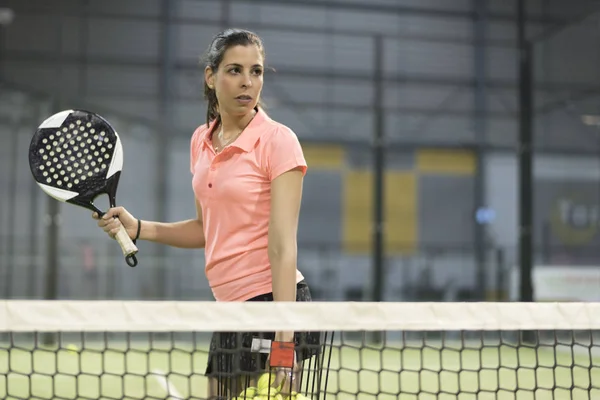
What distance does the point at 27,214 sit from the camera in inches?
305

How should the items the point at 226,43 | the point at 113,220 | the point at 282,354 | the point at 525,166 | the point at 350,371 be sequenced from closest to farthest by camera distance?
1. the point at 282,354
2. the point at 226,43
3. the point at 113,220
4. the point at 350,371
5. the point at 525,166

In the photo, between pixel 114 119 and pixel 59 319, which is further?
pixel 114 119

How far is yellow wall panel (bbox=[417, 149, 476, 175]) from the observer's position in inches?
339

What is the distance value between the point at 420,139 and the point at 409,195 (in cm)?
55

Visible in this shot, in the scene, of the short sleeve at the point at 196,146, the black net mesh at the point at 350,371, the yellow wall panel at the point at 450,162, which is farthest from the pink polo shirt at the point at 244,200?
the yellow wall panel at the point at 450,162

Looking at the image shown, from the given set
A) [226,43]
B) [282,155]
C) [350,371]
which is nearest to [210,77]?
[226,43]

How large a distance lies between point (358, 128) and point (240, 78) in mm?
6473

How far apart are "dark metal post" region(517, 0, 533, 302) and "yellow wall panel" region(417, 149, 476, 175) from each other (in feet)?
1.59

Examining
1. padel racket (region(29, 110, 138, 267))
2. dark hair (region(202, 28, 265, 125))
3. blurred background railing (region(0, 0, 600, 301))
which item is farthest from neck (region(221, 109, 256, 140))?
blurred background railing (region(0, 0, 600, 301))

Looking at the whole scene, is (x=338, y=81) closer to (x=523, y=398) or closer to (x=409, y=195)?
(x=409, y=195)

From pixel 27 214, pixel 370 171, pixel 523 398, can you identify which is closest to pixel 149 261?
pixel 27 214

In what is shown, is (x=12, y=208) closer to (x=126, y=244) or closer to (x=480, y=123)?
(x=480, y=123)

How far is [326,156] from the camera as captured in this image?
834cm

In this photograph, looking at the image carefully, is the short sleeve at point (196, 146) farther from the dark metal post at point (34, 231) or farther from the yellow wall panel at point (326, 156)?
the yellow wall panel at point (326, 156)
